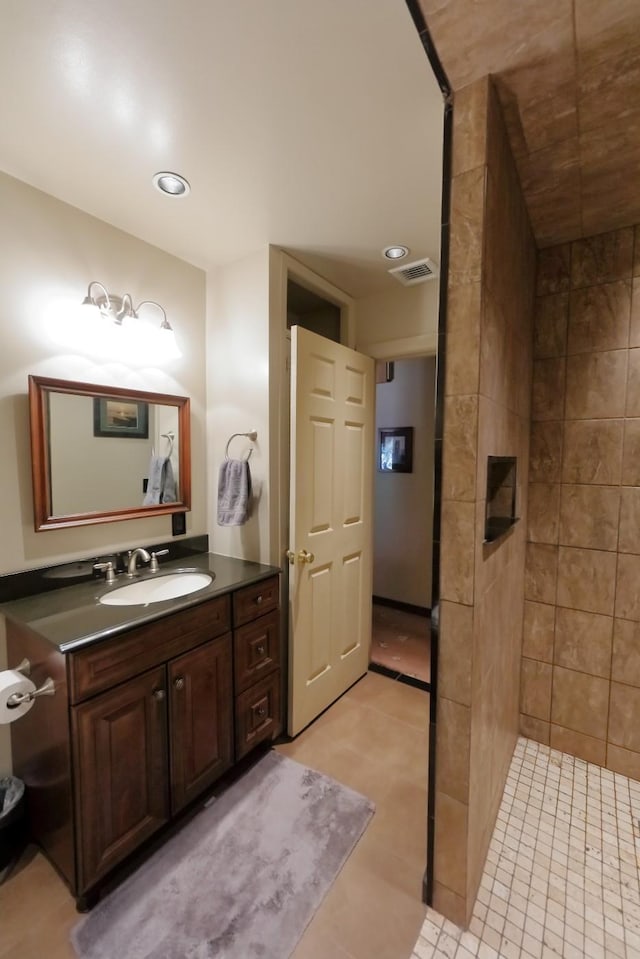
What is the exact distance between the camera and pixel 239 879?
1.28 metres

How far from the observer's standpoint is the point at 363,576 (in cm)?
241

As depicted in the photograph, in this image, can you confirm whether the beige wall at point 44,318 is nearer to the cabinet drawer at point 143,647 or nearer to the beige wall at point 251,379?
the beige wall at point 251,379

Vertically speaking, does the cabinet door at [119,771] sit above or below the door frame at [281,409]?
below

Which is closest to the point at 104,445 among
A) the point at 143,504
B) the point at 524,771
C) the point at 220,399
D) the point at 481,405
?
the point at 143,504

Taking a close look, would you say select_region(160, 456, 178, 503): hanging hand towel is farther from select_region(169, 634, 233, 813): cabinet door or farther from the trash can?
the trash can

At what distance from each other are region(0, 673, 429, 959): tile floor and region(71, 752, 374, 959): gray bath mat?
5cm

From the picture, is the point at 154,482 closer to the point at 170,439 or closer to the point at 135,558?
the point at 170,439

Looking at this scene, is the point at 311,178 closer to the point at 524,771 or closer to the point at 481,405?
the point at 481,405

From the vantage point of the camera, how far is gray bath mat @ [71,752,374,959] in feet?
3.63

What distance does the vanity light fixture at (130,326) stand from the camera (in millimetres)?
1632

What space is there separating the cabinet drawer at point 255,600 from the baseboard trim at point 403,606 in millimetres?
1702

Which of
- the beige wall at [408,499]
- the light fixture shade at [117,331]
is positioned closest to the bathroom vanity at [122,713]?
the light fixture shade at [117,331]

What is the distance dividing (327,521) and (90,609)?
1.11 metres

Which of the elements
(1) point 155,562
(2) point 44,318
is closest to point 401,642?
(1) point 155,562
